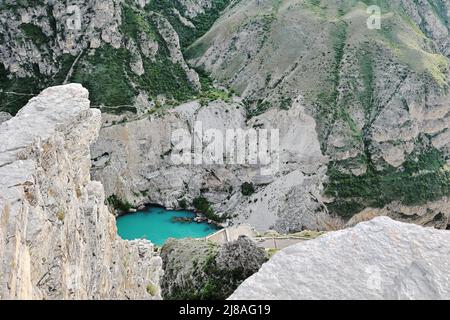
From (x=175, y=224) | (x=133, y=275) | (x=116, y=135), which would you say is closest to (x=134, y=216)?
(x=175, y=224)

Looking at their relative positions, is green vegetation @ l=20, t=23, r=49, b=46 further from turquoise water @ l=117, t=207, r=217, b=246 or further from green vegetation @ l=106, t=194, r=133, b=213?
turquoise water @ l=117, t=207, r=217, b=246

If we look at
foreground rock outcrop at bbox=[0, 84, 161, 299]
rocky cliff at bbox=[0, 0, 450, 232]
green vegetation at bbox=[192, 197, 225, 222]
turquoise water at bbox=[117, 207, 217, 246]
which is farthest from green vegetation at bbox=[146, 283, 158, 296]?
green vegetation at bbox=[192, 197, 225, 222]

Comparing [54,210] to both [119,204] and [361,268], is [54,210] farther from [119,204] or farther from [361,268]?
[119,204]

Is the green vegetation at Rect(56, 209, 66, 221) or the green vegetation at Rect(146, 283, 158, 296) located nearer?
the green vegetation at Rect(56, 209, 66, 221)

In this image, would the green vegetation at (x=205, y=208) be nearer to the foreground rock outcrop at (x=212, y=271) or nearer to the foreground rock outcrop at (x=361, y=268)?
the foreground rock outcrop at (x=212, y=271)

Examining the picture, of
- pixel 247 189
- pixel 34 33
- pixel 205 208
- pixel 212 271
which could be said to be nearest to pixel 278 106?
pixel 247 189

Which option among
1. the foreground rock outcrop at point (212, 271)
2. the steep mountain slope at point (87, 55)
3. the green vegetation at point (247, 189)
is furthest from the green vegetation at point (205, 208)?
the foreground rock outcrop at point (212, 271)
